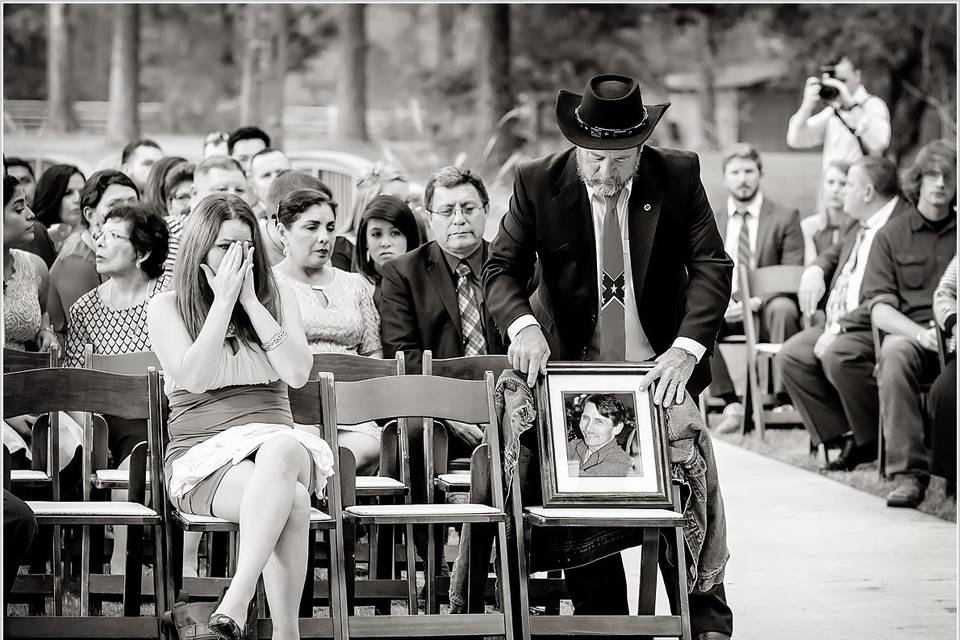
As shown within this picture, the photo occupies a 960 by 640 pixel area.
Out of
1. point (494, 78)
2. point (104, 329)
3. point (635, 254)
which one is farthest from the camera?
point (494, 78)

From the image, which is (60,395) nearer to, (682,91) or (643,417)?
(643,417)

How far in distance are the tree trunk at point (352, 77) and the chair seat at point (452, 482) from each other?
1459cm

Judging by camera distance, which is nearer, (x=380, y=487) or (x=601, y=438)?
(x=601, y=438)

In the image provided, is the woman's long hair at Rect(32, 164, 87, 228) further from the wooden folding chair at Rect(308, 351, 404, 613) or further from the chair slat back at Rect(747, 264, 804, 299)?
the chair slat back at Rect(747, 264, 804, 299)

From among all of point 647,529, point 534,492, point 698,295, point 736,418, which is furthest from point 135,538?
point 736,418

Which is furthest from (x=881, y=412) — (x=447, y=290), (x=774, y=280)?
(x=447, y=290)

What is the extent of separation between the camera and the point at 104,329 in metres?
6.45

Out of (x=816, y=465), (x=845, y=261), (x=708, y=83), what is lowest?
(x=816, y=465)

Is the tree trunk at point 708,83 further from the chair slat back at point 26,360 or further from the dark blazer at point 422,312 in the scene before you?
the chair slat back at point 26,360

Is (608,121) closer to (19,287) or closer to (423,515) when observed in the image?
(423,515)

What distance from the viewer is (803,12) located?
20.9 m

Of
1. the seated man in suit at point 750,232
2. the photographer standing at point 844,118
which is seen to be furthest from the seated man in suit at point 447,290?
the photographer standing at point 844,118

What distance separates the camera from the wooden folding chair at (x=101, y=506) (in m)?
4.70

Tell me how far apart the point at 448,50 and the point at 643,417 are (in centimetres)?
1658
